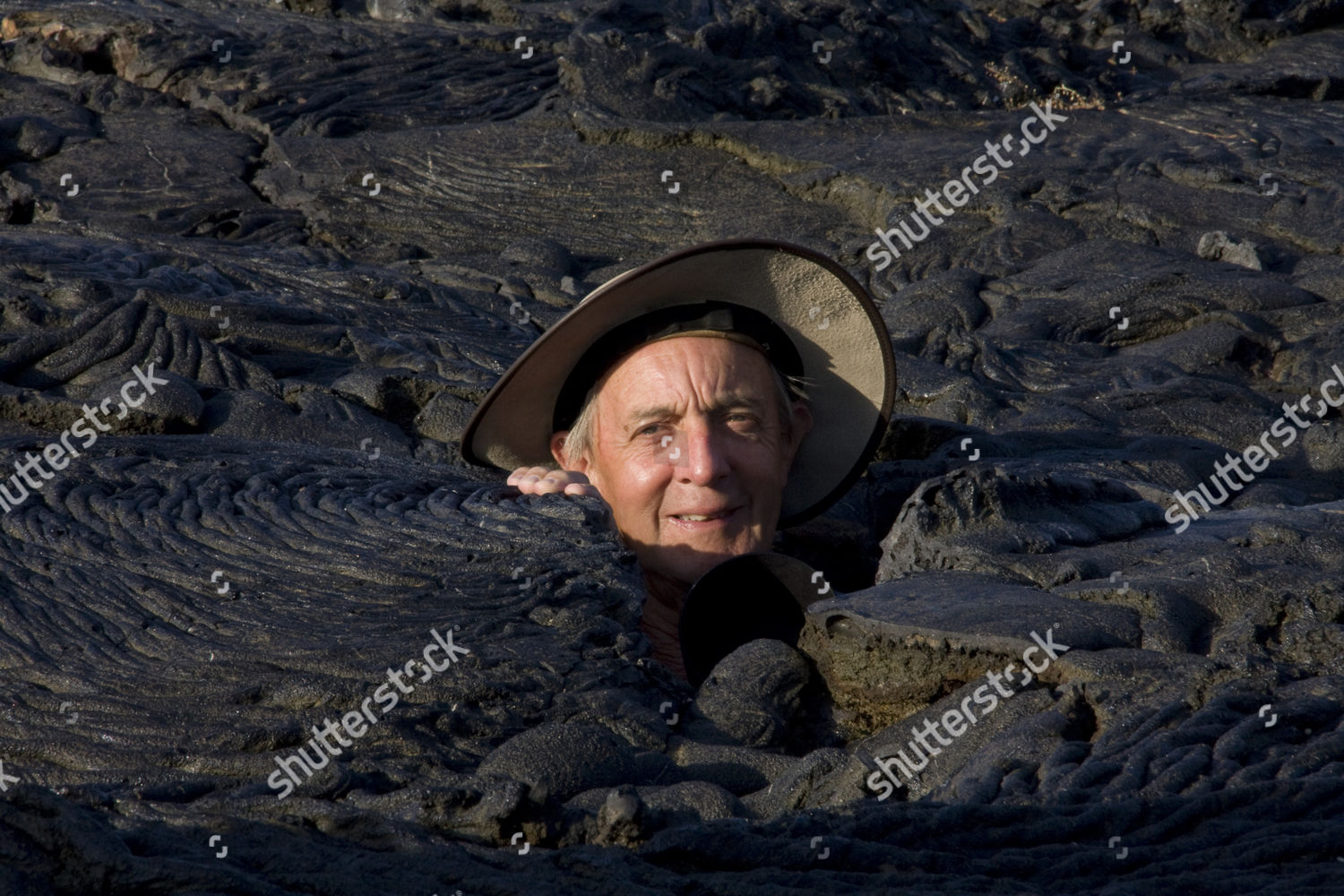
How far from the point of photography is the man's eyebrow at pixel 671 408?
4.48m

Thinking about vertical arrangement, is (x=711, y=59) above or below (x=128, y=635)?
above

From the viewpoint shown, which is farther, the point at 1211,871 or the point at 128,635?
the point at 128,635

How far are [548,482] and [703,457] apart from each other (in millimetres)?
438

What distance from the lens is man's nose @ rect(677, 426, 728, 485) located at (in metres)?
4.40

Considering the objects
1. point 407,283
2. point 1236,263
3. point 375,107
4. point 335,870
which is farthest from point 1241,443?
point 375,107

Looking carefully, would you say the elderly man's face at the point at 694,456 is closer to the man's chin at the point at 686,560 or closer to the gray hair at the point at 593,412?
the man's chin at the point at 686,560

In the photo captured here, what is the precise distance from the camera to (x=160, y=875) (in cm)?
228

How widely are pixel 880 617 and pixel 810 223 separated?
453 cm

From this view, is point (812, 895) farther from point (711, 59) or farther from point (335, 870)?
point (711, 59)

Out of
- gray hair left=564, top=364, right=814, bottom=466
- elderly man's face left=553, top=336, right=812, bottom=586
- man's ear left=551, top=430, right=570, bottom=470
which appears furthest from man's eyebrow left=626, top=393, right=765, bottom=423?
man's ear left=551, top=430, right=570, bottom=470

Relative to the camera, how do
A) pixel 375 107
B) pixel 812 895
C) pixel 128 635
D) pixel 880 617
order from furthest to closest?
pixel 375 107
pixel 128 635
pixel 880 617
pixel 812 895

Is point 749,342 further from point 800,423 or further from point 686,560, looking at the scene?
point 686,560

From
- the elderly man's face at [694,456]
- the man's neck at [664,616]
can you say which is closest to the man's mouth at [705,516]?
the elderly man's face at [694,456]

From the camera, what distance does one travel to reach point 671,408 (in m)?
4.48
